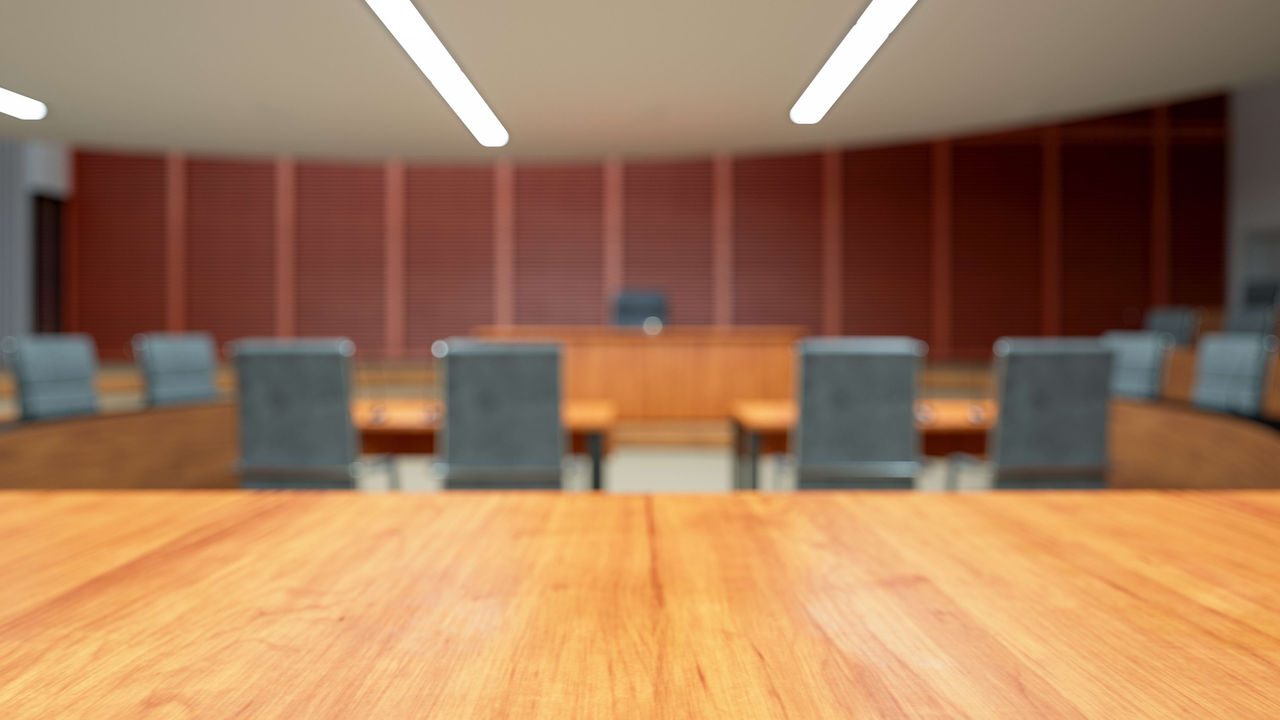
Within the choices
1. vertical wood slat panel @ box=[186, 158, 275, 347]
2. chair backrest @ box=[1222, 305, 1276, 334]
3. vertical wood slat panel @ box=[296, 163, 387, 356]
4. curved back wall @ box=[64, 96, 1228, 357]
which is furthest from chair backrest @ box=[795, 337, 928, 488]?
vertical wood slat panel @ box=[186, 158, 275, 347]

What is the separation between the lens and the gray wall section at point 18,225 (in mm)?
8633

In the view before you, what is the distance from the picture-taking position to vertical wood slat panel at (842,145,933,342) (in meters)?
9.70

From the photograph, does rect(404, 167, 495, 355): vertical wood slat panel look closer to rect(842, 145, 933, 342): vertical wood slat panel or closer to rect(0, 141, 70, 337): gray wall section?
rect(0, 141, 70, 337): gray wall section

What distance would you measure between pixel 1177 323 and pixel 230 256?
408 inches

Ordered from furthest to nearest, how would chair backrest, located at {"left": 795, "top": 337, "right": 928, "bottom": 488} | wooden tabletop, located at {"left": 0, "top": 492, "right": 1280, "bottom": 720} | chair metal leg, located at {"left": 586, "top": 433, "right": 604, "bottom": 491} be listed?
chair metal leg, located at {"left": 586, "top": 433, "right": 604, "bottom": 491}
chair backrest, located at {"left": 795, "top": 337, "right": 928, "bottom": 488}
wooden tabletop, located at {"left": 0, "top": 492, "right": 1280, "bottom": 720}

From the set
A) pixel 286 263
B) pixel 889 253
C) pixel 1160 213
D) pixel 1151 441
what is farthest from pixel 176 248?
pixel 1160 213

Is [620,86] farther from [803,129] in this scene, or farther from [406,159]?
[406,159]

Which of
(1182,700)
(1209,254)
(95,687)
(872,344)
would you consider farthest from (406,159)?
(1209,254)

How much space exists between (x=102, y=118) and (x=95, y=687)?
70cm

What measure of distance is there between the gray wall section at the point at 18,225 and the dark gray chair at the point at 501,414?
807 centimetres

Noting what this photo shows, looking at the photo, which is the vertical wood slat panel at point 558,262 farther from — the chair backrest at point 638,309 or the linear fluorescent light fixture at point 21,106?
the linear fluorescent light fixture at point 21,106

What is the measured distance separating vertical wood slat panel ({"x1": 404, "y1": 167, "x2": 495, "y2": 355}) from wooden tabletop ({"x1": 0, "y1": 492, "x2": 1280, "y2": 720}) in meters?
8.89

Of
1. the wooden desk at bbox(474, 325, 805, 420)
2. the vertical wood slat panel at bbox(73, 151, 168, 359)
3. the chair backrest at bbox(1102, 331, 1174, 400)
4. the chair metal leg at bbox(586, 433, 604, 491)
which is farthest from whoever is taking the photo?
the vertical wood slat panel at bbox(73, 151, 168, 359)

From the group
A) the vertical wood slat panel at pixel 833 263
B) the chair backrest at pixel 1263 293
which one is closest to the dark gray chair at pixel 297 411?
the vertical wood slat panel at pixel 833 263
